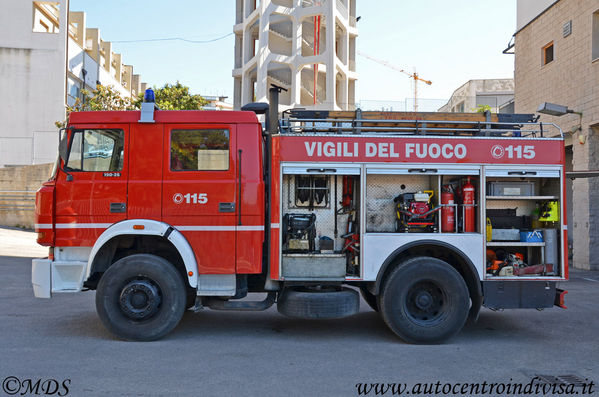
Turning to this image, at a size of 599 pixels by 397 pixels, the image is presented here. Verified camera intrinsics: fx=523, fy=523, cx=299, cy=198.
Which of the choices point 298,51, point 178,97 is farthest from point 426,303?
point 298,51

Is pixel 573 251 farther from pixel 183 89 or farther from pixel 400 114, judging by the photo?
pixel 183 89

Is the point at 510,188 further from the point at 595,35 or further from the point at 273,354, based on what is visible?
the point at 595,35

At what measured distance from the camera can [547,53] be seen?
16938 mm

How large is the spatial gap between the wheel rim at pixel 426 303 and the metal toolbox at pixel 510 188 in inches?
59.2

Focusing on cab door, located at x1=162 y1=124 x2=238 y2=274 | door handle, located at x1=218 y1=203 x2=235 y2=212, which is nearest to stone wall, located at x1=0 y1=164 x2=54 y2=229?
cab door, located at x1=162 y1=124 x2=238 y2=274

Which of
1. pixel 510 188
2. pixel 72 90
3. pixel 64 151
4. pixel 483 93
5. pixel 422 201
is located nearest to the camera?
pixel 64 151

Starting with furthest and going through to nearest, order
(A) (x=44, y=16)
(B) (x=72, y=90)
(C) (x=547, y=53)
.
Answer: (B) (x=72, y=90) → (A) (x=44, y=16) → (C) (x=547, y=53)

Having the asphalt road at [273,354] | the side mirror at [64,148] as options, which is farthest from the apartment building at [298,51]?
the side mirror at [64,148]

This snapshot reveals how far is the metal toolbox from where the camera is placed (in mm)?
7043

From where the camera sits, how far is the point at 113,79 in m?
53.9

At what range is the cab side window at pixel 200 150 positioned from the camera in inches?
269

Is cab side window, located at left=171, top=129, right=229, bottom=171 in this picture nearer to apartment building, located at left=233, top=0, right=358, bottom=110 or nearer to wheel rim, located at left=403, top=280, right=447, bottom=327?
wheel rim, located at left=403, top=280, right=447, bottom=327

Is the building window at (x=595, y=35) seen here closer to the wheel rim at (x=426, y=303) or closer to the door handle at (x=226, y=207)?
the wheel rim at (x=426, y=303)

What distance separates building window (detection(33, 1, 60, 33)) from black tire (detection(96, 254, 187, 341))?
107ft
